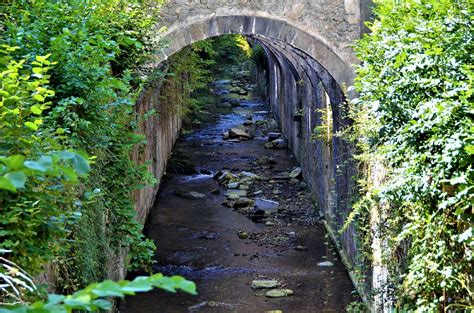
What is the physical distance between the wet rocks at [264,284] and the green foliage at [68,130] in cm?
213

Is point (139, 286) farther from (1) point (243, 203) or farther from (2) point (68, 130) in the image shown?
(1) point (243, 203)

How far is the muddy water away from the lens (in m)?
10.7

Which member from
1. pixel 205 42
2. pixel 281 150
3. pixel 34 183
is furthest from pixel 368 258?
pixel 281 150

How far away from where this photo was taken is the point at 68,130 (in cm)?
638

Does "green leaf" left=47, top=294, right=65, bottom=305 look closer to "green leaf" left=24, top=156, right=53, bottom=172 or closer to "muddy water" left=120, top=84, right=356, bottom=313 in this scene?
"green leaf" left=24, top=156, right=53, bottom=172

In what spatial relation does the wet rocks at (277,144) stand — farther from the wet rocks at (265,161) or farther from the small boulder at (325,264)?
the small boulder at (325,264)

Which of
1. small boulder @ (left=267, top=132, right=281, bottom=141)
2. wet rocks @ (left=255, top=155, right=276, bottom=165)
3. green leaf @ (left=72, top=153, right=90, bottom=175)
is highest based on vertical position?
green leaf @ (left=72, top=153, right=90, bottom=175)

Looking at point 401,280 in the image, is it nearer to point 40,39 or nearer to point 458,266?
point 458,266

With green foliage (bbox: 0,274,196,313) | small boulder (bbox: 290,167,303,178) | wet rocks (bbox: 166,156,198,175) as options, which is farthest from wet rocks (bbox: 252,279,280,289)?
green foliage (bbox: 0,274,196,313)

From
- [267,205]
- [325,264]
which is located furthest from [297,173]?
[325,264]

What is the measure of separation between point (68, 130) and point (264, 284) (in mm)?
→ 5704

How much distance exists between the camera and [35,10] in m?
7.48

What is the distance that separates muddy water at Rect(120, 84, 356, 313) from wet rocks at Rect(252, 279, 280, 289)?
8 centimetres

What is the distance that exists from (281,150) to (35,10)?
1410cm
